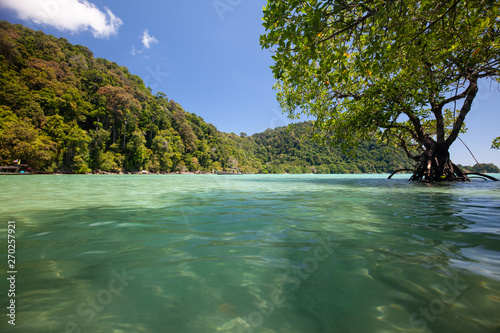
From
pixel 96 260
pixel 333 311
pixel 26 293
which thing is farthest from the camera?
pixel 96 260

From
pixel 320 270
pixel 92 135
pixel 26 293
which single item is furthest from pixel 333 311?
pixel 92 135

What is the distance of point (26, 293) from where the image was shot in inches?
68.6

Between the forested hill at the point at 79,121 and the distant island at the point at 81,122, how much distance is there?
5.0 inches

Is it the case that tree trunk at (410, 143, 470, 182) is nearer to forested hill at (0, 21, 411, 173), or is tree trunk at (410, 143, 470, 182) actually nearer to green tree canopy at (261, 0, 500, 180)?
green tree canopy at (261, 0, 500, 180)

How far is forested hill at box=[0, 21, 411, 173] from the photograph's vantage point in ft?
133

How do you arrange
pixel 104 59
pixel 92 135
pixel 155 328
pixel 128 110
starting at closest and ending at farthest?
pixel 155 328, pixel 92 135, pixel 128 110, pixel 104 59

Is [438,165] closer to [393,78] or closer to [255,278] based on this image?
[393,78]

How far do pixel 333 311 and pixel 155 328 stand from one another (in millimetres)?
1237

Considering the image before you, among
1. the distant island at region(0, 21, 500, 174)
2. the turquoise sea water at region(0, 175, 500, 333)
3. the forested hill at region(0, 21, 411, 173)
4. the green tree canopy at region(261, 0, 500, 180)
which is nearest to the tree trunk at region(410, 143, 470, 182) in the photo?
the green tree canopy at region(261, 0, 500, 180)

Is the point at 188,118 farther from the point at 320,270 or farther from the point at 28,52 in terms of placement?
the point at 320,270

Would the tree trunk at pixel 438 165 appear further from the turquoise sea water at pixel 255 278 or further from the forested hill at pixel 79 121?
the turquoise sea water at pixel 255 278

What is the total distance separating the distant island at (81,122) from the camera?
129 ft

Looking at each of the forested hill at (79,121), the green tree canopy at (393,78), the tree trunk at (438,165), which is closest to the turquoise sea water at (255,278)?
the green tree canopy at (393,78)

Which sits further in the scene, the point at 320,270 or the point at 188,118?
the point at 188,118
